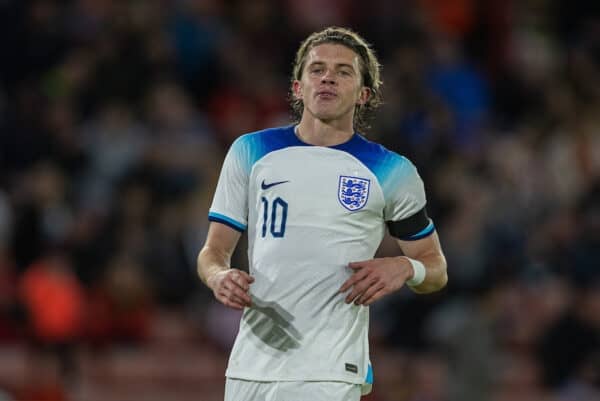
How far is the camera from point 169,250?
10.6 metres

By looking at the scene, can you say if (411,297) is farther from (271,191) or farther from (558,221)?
(271,191)

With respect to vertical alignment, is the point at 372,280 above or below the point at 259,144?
below

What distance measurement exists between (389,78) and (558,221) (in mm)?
2206

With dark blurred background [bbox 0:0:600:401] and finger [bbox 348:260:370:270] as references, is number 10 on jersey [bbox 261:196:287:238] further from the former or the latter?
dark blurred background [bbox 0:0:600:401]

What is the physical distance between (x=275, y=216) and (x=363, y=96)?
0.66 metres

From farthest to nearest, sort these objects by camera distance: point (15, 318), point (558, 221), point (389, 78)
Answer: point (389, 78), point (558, 221), point (15, 318)

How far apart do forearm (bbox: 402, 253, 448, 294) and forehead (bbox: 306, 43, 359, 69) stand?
819mm

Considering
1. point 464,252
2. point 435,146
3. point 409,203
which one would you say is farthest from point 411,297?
point 409,203

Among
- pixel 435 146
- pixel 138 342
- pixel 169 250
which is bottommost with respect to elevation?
pixel 138 342

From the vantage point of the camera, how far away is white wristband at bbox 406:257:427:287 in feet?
16.0

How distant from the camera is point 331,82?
16.3 ft

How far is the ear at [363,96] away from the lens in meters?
5.14

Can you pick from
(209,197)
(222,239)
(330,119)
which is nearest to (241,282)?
(222,239)

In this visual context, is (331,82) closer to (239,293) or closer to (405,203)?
(405,203)
